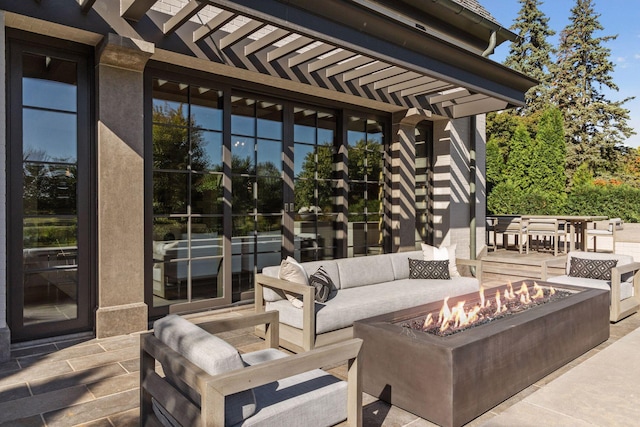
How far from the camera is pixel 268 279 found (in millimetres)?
3945

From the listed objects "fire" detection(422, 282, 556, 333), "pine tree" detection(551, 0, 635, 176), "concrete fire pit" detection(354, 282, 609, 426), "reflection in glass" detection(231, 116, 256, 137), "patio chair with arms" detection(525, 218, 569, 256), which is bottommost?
"concrete fire pit" detection(354, 282, 609, 426)

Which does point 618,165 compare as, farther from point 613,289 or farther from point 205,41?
point 205,41

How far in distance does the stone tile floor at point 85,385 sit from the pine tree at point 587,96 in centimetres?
2180

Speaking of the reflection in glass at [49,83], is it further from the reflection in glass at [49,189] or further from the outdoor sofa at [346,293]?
the outdoor sofa at [346,293]

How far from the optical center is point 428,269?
5250 millimetres

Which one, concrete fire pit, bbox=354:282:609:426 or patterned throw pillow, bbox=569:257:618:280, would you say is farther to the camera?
patterned throw pillow, bbox=569:257:618:280

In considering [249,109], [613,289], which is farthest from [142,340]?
[613,289]

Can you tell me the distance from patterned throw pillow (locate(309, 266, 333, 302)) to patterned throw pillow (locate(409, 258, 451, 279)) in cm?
145

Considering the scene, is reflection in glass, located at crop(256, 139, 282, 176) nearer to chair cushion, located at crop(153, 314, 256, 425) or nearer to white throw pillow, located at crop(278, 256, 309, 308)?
white throw pillow, located at crop(278, 256, 309, 308)

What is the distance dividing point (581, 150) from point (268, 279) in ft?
77.1

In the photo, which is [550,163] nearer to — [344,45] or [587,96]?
[587,96]

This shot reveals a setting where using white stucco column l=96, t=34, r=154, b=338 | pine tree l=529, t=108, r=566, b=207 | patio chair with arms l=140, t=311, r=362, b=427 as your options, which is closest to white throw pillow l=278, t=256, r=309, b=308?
patio chair with arms l=140, t=311, r=362, b=427

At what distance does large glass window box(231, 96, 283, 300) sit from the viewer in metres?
5.71

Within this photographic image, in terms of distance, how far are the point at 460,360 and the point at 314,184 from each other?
441 centimetres
